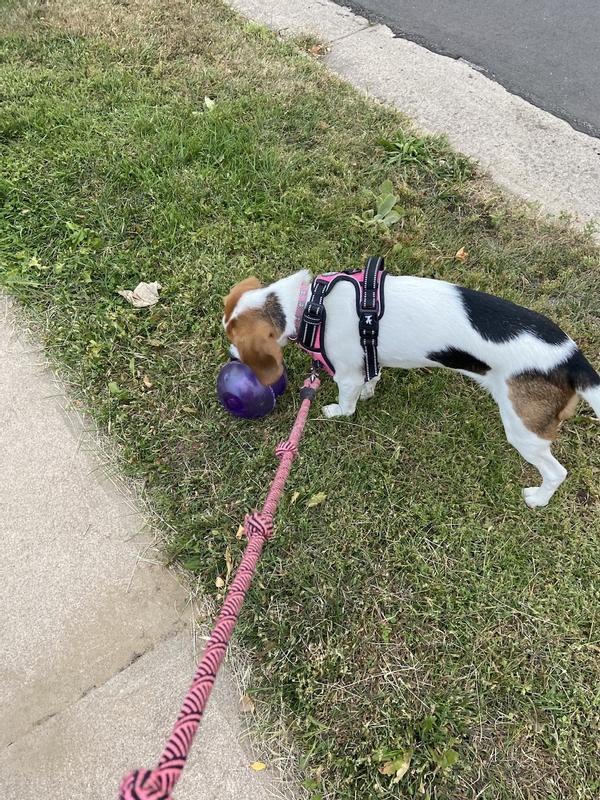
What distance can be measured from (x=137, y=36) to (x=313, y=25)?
1.87 m

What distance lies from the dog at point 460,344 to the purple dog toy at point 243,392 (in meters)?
0.11

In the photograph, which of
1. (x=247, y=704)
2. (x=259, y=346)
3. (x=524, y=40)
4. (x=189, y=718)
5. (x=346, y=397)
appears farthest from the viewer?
(x=524, y=40)

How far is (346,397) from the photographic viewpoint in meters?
3.15

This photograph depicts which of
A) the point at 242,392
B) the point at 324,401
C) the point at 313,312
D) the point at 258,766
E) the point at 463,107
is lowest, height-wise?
the point at 258,766

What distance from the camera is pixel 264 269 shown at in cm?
387

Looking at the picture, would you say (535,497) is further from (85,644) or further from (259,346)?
(85,644)

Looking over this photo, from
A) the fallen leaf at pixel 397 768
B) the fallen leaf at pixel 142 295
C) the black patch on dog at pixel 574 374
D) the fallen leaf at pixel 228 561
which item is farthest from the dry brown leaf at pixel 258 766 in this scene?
the fallen leaf at pixel 142 295

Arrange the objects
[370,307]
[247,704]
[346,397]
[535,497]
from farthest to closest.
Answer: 1. [346,397]
2. [535,497]
3. [370,307]
4. [247,704]

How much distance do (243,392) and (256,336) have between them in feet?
1.16

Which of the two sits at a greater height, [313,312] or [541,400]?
[541,400]

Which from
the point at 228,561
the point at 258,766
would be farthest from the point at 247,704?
the point at 228,561

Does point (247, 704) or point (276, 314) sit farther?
point (276, 314)

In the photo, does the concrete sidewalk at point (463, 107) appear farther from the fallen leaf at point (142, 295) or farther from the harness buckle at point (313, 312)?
the fallen leaf at point (142, 295)

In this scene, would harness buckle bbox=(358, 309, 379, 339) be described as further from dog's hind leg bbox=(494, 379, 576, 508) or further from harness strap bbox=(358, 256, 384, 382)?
dog's hind leg bbox=(494, 379, 576, 508)
